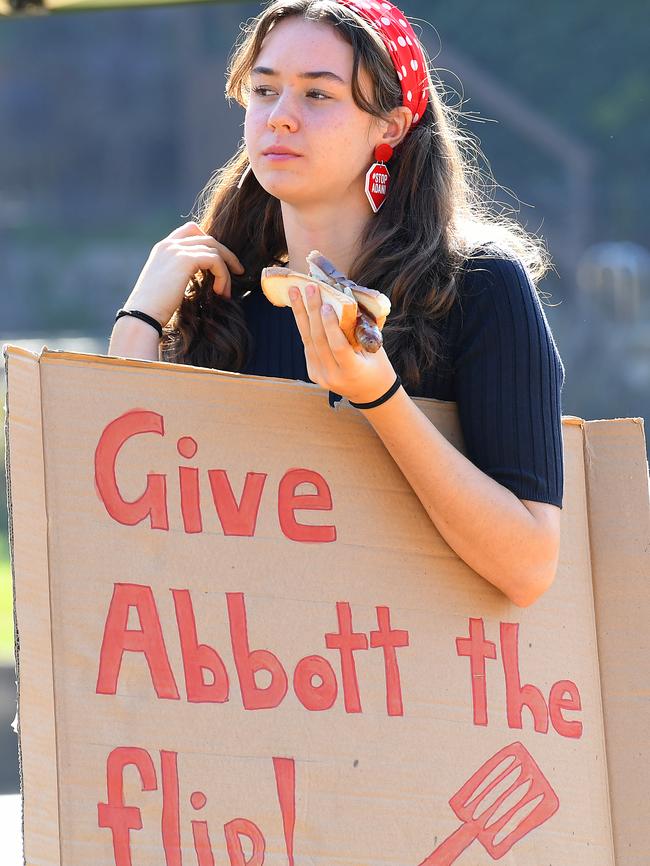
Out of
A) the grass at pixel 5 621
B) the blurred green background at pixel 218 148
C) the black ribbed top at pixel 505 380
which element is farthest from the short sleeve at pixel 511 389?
the blurred green background at pixel 218 148

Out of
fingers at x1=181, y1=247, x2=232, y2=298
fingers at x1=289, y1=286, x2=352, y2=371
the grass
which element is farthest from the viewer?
the grass

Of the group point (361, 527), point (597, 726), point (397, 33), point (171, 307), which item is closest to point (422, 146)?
point (397, 33)

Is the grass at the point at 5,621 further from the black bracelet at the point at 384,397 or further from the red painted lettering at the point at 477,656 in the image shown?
the black bracelet at the point at 384,397

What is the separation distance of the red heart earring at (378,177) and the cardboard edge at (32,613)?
48 cm

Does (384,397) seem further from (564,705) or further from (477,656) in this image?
(564,705)

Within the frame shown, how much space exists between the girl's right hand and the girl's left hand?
454 mm

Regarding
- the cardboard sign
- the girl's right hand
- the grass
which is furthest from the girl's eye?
the grass

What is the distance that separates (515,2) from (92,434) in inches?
707

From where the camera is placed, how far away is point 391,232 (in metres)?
1.64

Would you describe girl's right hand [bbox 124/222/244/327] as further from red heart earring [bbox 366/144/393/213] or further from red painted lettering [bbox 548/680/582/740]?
red painted lettering [bbox 548/680/582/740]

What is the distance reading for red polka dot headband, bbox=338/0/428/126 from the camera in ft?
5.40

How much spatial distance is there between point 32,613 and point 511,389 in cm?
56

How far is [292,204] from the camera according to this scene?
5.45 feet

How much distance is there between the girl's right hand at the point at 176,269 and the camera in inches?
68.1
